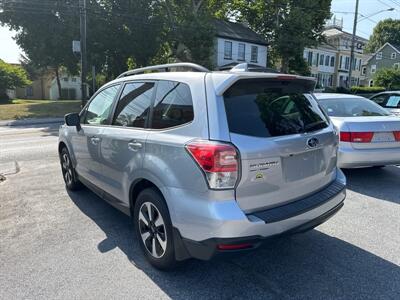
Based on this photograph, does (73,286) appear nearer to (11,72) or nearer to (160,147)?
(160,147)

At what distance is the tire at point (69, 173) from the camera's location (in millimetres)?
5230

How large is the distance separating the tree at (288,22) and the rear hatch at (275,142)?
34769mm

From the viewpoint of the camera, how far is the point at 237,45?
115 ft

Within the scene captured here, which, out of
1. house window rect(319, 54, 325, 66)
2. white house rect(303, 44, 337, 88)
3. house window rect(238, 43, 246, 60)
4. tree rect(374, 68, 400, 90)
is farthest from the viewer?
house window rect(319, 54, 325, 66)

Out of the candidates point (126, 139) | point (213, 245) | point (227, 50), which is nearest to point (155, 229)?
point (213, 245)

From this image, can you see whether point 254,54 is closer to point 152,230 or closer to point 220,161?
point 152,230

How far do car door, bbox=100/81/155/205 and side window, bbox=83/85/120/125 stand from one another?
227mm

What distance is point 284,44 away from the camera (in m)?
35.9

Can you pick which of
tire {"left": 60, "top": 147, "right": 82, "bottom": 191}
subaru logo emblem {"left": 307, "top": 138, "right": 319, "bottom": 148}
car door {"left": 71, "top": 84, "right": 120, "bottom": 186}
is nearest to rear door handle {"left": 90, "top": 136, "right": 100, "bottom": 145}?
car door {"left": 71, "top": 84, "right": 120, "bottom": 186}


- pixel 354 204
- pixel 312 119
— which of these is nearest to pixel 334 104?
pixel 354 204

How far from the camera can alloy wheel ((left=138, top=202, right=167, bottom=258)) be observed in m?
3.07

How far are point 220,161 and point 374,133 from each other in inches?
162

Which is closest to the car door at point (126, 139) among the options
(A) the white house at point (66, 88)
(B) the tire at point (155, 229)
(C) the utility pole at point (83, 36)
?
(B) the tire at point (155, 229)

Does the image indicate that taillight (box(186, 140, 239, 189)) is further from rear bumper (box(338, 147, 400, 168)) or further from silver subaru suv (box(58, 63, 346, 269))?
rear bumper (box(338, 147, 400, 168))
